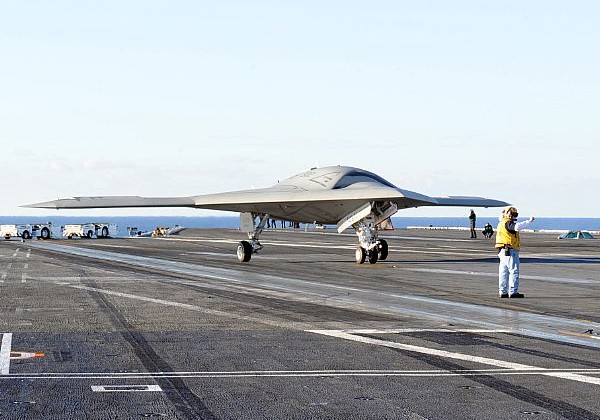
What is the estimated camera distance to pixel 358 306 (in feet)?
59.5

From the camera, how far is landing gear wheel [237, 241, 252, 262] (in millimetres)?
34625

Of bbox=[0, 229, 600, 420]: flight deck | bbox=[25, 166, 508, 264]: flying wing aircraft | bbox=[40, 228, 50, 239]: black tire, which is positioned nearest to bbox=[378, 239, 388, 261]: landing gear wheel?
bbox=[25, 166, 508, 264]: flying wing aircraft

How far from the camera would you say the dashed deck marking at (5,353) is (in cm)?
1031

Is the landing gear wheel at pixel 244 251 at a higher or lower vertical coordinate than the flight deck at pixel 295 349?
higher

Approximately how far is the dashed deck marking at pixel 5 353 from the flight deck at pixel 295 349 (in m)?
0.03

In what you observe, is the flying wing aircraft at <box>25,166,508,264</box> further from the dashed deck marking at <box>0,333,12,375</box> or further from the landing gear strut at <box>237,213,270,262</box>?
the dashed deck marking at <box>0,333,12,375</box>

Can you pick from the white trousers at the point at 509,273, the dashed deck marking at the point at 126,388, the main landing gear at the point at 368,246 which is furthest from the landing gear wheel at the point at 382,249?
the dashed deck marking at the point at 126,388

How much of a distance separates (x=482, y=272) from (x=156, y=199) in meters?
12.7

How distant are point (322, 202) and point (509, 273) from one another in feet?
43.1

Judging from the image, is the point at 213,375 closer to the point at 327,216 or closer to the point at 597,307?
the point at 597,307

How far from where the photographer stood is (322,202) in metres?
33.7

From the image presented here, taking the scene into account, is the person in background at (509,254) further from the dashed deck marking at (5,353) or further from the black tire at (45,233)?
the black tire at (45,233)

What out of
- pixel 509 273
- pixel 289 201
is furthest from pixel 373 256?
pixel 509 273

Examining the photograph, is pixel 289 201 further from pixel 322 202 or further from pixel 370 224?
pixel 370 224
